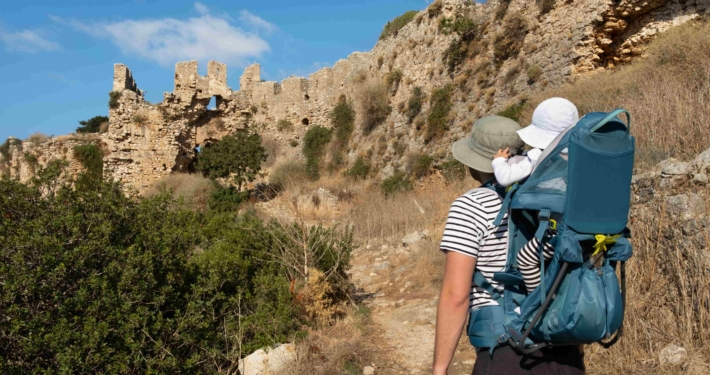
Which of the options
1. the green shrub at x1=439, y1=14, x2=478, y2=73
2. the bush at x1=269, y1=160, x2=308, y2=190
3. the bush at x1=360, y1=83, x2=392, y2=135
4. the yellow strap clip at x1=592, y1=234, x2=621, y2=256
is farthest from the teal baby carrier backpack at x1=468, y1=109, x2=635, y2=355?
the bush at x1=269, y1=160, x2=308, y2=190

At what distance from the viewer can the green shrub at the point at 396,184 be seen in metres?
14.1

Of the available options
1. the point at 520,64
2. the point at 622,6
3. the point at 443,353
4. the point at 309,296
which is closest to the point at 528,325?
the point at 443,353

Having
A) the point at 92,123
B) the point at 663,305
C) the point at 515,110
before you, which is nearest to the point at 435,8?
the point at 515,110

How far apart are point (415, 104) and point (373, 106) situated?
2440 mm

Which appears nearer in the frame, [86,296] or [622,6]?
[86,296]

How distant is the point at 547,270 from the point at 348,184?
15525 mm

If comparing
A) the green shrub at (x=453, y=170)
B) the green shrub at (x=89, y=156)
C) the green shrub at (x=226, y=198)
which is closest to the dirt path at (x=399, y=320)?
the green shrub at (x=453, y=170)

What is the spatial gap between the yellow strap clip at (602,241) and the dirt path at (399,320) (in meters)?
2.96

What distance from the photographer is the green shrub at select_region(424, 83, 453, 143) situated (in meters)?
14.8

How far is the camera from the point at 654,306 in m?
3.90

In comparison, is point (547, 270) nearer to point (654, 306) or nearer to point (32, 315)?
point (654, 306)

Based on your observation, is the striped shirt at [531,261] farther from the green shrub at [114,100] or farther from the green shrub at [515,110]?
the green shrub at [114,100]

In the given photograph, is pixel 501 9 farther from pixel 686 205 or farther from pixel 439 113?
pixel 686 205

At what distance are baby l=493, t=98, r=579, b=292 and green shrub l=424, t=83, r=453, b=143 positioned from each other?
12.7 meters
